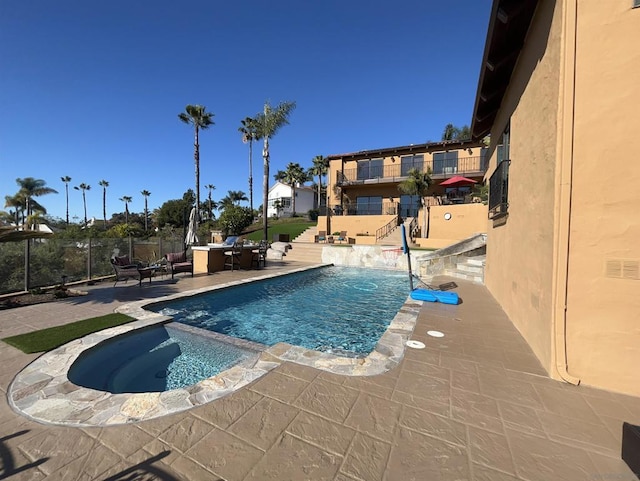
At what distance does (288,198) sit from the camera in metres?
48.4

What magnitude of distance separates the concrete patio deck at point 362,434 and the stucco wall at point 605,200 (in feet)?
1.56

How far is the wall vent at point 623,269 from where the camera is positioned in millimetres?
2748

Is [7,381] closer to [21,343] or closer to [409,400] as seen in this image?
[21,343]

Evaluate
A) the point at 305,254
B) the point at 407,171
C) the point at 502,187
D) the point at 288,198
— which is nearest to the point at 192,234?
the point at 305,254

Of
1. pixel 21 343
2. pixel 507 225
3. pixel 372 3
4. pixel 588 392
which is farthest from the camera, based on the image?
pixel 372 3

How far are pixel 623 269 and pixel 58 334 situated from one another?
7.67m

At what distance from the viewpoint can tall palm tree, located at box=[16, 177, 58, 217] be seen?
32.0 meters

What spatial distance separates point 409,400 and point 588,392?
1953 mm

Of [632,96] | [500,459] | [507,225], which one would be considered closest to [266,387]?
[500,459]

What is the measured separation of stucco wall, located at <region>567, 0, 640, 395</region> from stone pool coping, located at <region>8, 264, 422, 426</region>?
7.03 feet

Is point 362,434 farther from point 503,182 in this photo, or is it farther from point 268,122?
point 268,122

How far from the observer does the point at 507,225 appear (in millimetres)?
5629

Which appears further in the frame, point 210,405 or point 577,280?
point 577,280

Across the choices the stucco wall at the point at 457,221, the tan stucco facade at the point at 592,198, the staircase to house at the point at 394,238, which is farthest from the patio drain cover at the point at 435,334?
the staircase to house at the point at 394,238
